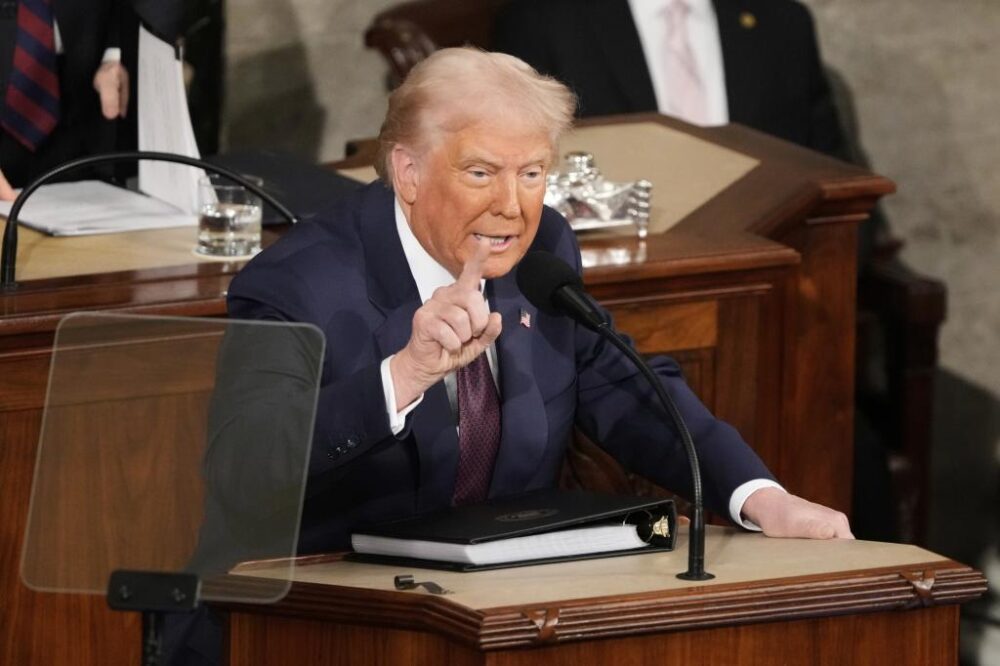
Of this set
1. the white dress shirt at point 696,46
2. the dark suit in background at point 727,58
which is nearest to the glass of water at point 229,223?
the dark suit in background at point 727,58

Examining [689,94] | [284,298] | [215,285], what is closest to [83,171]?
[215,285]

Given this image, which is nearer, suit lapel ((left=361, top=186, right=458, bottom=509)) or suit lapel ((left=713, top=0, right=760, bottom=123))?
suit lapel ((left=361, top=186, right=458, bottom=509))

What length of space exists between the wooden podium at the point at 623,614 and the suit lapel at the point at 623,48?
2753 mm

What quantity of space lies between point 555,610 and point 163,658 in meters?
0.64

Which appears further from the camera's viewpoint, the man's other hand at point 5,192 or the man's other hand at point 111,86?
the man's other hand at point 111,86

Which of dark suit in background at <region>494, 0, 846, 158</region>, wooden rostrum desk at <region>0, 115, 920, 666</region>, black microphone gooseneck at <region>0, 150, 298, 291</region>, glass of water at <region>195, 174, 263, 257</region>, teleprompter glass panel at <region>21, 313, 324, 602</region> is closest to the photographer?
teleprompter glass panel at <region>21, 313, 324, 602</region>

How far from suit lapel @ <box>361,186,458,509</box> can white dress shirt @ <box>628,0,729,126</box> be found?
2.48 m

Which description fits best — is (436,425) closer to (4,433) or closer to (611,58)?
(4,433)

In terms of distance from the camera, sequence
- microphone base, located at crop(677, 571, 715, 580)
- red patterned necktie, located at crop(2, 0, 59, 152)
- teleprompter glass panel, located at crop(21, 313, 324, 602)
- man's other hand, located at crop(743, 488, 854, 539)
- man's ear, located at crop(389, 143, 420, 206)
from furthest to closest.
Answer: red patterned necktie, located at crop(2, 0, 59, 152), man's ear, located at crop(389, 143, 420, 206), man's other hand, located at crop(743, 488, 854, 539), microphone base, located at crop(677, 571, 715, 580), teleprompter glass panel, located at crop(21, 313, 324, 602)

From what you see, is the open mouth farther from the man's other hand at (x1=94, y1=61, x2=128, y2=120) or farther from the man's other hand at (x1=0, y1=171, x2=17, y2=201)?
the man's other hand at (x1=94, y1=61, x2=128, y2=120)

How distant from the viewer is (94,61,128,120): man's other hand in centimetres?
350

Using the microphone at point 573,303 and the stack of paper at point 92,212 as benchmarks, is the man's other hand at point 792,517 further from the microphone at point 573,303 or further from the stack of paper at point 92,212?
the stack of paper at point 92,212

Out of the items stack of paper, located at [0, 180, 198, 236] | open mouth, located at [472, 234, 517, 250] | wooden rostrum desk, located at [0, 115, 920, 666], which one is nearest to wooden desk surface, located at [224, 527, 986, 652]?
open mouth, located at [472, 234, 517, 250]

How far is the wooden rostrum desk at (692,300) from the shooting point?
2.65 m
